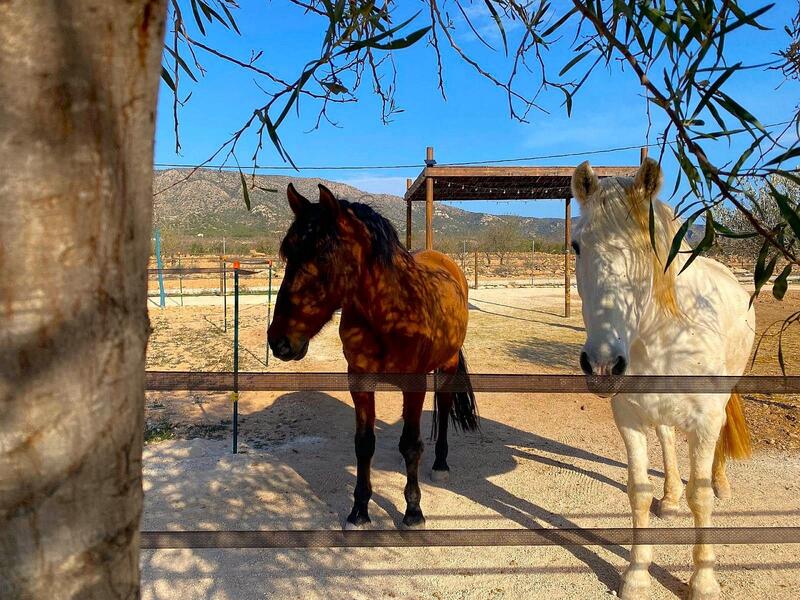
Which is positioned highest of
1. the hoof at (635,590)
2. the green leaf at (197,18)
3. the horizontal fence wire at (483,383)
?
the green leaf at (197,18)

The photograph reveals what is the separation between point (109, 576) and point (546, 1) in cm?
183

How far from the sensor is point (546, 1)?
1.59m

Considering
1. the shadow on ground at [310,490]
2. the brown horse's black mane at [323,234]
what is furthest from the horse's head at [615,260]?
the shadow on ground at [310,490]

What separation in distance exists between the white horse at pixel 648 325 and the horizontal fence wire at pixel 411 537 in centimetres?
56

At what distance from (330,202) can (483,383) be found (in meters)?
1.44

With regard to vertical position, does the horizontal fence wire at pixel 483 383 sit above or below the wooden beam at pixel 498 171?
below

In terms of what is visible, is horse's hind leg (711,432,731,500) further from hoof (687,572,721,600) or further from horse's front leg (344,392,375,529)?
horse's front leg (344,392,375,529)

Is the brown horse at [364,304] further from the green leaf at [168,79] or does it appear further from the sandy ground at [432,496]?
the green leaf at [168,79]

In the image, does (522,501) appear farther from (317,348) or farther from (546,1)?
(317,348)

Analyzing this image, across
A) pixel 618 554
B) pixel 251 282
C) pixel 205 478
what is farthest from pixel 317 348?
pixel 251 282

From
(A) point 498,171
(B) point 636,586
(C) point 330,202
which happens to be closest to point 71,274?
(C) point 330,202

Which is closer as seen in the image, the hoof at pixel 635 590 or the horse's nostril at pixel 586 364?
the horse's nostril at pixel 586 364

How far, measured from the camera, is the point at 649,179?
196 centimetres

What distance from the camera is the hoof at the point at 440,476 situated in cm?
376
